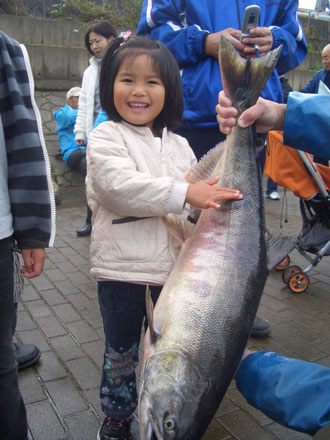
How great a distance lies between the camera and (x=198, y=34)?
107 inches

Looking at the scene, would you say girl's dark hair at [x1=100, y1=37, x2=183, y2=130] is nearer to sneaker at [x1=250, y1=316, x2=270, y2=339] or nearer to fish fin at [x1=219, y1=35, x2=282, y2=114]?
fish fin at [x1=219, y1=35, x2=282, y2=114]

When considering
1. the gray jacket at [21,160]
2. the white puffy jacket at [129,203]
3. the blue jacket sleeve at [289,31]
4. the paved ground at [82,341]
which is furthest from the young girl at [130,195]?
the blue jacket sleeve at [289,31]

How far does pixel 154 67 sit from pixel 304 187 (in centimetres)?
258

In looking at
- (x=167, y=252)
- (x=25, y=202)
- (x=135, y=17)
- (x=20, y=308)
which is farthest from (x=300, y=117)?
(x=135, y=17)

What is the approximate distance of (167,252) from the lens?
2094mm

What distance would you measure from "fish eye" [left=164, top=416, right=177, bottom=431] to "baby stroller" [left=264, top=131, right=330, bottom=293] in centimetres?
303

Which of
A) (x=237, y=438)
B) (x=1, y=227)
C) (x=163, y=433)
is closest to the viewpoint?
(x=163, y=433)

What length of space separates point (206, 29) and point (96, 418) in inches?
96.5

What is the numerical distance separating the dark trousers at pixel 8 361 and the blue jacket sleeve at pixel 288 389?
100cm

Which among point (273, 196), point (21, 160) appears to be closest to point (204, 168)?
point (21, 160)

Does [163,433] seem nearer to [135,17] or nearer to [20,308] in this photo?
[20,308]

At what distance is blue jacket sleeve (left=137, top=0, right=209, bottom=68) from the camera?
2.73 meters

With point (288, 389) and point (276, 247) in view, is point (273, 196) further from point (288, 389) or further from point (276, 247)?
point (288, 389)

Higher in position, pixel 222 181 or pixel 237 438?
pixel 222 181
